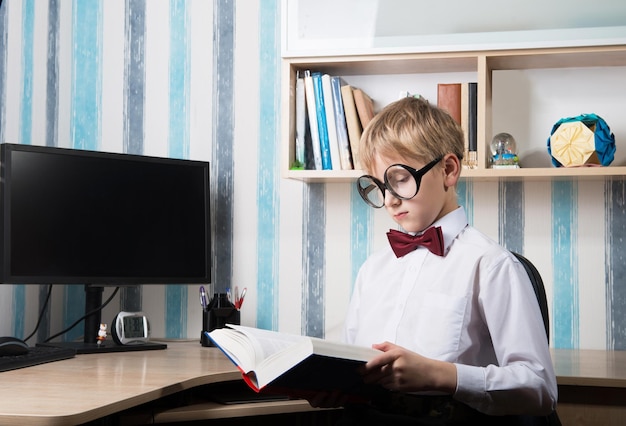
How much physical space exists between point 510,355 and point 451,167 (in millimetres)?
368

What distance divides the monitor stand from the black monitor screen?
0.10 m

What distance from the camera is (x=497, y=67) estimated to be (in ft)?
7.91

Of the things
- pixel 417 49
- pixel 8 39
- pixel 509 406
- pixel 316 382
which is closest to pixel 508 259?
pixel 509 406

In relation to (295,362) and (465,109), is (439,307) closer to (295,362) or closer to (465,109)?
(295,362)

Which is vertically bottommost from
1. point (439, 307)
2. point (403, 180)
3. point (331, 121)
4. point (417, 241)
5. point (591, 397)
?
point (591, 397)

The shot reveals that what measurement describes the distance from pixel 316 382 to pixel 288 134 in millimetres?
1291

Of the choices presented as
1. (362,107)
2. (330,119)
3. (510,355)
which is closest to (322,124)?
(330,119)

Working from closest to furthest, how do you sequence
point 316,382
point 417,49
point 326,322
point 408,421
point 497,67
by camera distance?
point 316,382, point 408,421, point 417,49, point 497,67, point 326,322

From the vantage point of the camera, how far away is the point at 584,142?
220cm

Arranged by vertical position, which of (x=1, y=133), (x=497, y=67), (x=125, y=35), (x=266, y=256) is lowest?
(x=266, y=256)

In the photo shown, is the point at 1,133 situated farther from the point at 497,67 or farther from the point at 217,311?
the point at 497,67

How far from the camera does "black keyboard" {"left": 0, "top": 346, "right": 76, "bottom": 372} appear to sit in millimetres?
1736

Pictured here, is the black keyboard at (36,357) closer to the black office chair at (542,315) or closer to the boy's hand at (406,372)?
the boy's hand at (406,372)

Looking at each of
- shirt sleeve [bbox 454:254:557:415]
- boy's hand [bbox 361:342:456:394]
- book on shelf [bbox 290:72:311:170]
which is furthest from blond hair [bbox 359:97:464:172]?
book on shelf [bbox 290:72:311:170]
